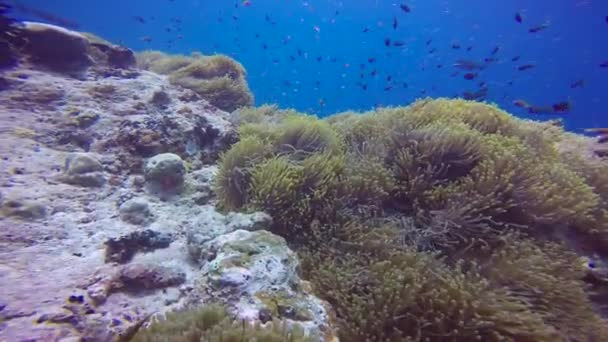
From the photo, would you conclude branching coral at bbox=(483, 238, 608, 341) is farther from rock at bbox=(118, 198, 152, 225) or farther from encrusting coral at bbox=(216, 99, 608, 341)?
rock at bbox=(118, 198, 152, 225)

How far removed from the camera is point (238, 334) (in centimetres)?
241

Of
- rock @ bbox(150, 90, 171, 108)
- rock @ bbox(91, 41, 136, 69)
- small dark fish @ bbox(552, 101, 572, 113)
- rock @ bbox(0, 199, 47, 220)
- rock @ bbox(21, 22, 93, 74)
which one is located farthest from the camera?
rock @ bbox(91, 41, 136, 69)

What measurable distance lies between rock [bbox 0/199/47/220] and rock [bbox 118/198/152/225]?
2.69ft

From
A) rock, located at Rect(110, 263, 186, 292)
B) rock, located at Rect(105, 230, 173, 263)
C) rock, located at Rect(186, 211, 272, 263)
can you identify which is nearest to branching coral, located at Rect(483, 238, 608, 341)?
rock, located at Rect(186, 211, 272, 263)

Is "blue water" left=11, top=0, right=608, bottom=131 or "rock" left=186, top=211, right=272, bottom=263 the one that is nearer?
"rock" left=186, top=211, right=272, bottom=263

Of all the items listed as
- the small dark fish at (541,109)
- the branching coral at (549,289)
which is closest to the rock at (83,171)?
the branching coral at (549,289)

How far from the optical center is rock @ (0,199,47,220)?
415 cm

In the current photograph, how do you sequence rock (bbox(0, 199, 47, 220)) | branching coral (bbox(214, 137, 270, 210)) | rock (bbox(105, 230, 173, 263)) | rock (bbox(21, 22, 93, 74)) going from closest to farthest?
rock (bbox(105, 230, 173, 263)), rock (bbox(0, 199, 47, 220)), branching coral (bbox(214, 137, 270, 210)), rock (bbox(21, 22, 93, 74))

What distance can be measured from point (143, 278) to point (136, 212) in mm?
1267

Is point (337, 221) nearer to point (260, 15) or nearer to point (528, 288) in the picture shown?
point (528, 288)

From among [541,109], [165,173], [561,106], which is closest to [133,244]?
[165,173]

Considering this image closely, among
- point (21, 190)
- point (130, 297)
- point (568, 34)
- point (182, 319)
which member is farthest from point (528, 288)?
point (568, 34)

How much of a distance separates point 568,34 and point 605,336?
6948 cm

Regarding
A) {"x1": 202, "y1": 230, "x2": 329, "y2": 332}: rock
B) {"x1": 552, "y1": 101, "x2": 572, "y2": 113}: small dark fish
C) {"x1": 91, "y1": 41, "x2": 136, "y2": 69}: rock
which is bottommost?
{"x1": 202, "y1": 230, "x2": 329, "y2": 332}: rock
